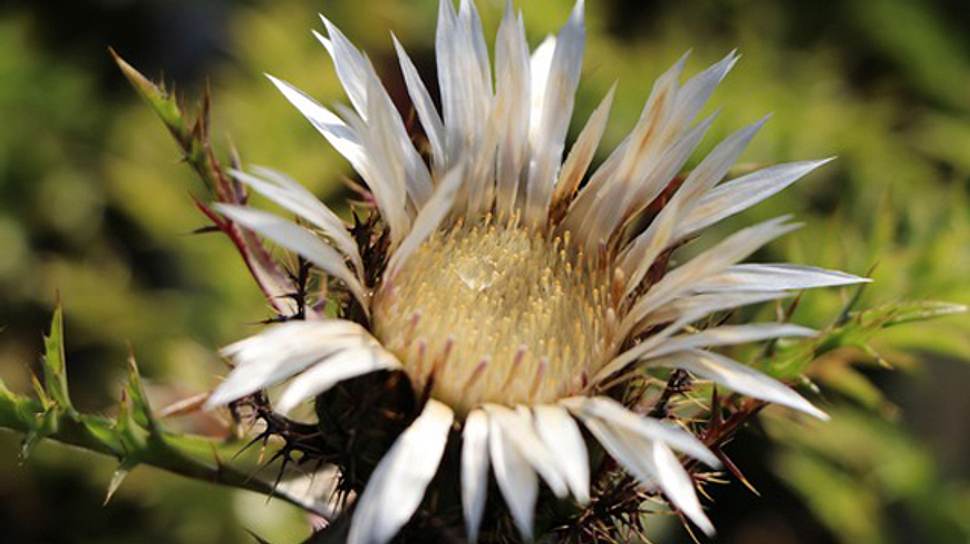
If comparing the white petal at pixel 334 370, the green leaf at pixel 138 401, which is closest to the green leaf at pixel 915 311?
the white petal at pixel 334 370

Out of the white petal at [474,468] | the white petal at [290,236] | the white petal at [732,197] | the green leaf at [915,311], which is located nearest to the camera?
the white petal at [474,468]

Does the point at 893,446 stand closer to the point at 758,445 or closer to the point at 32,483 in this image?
the point at 758,445

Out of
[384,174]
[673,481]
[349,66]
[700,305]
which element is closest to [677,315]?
[700,305]

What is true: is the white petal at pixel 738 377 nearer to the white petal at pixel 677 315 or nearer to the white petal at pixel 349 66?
the white petal at pixel 677 315

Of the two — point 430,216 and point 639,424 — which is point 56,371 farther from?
point 639,424

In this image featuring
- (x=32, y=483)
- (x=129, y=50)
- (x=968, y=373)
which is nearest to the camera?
(x=32, y=483)

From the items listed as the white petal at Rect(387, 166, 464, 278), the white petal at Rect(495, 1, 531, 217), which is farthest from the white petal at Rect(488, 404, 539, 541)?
the white petal at Rect(495, 1, 531, 217)

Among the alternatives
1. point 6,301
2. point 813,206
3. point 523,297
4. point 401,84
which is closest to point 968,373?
point 813,206
